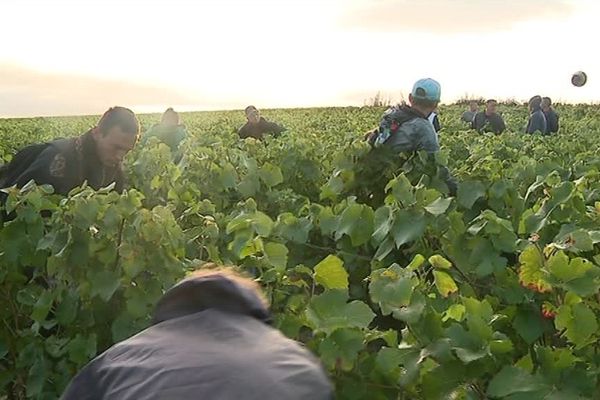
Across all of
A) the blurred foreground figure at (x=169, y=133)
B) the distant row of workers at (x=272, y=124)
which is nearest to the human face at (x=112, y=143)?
the distant row of workers at (x=272, y=124)

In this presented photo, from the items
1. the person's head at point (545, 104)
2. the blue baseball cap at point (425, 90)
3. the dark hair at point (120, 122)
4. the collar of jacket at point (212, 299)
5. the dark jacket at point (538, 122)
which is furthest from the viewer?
the person's head at point (545, 104)

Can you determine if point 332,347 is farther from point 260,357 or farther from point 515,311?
point 260,357

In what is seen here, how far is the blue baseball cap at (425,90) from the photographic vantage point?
20.1 ft

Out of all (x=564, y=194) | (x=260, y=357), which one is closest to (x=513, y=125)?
(x=564, y=194)

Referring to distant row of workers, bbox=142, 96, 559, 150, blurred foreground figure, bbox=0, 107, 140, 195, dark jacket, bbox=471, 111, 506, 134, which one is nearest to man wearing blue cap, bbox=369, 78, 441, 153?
distant row of workers, bbox=142, 96, 559, 150

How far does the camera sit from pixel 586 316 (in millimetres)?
2926

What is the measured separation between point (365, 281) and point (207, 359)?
7.18 ft

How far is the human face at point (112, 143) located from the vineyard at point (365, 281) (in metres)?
0.38

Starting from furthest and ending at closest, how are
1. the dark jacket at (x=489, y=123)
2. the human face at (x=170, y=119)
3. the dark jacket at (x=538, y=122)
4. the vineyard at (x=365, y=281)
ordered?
the dark jacket at (x=489, y=123), the dark jacket at (x=538, y=122), the human face at (x=170, y=119), the vineyard at (x=365, y=281)

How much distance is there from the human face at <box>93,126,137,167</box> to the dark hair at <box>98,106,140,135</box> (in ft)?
0.05

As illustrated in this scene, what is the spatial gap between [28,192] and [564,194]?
218cm

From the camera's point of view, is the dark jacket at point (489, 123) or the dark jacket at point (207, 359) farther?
the dark jacket at point (489, 123)

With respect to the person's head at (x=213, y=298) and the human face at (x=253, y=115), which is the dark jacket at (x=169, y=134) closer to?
the human face at (x=253, y=115)

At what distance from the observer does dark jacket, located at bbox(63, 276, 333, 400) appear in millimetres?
1446
